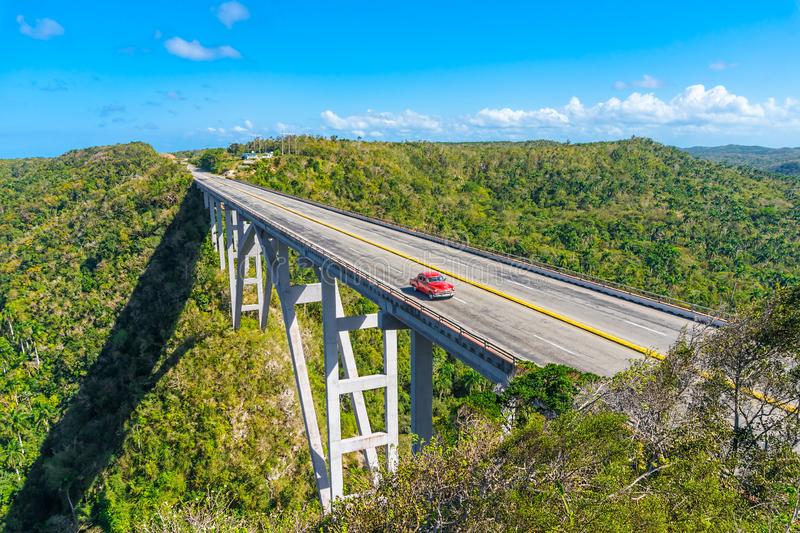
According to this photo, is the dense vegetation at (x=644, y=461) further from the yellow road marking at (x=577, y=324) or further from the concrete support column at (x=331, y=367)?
the concrete support column at (x=331, y=367)

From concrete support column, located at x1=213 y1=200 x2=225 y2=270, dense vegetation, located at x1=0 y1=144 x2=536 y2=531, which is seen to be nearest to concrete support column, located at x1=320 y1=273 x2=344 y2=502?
dense vegetation, located at x1=0 y1=144 x2=536 y2=531

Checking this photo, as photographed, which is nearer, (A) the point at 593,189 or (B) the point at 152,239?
(B) the point at 152,239

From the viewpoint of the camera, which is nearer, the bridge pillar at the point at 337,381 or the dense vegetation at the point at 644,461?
the dense vegetation at the point at 644,461

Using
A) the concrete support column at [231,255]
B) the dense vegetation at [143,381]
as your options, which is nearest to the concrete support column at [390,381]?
the dense vegetation at [143,381]

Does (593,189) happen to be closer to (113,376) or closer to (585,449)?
(113,376)

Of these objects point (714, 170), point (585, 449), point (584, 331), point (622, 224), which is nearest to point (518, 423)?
point (585, 449)

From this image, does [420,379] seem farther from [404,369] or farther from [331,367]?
[404,369]

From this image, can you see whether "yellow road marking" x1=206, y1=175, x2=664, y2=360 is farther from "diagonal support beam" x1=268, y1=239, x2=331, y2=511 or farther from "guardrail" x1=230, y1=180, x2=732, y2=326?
"diagonal support beam" x1=268, y1=239, x2=331, y2=511
